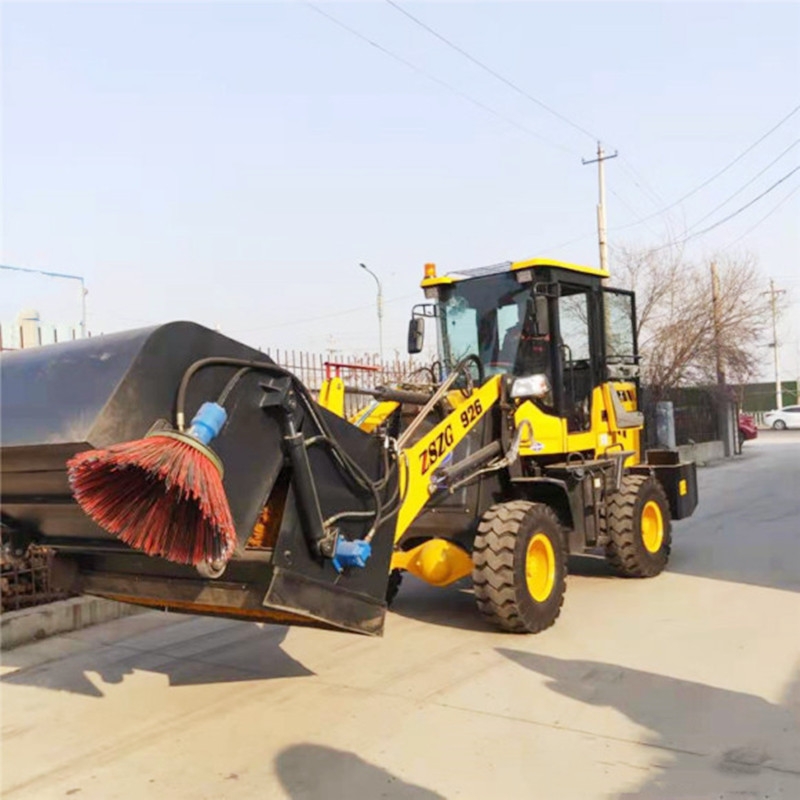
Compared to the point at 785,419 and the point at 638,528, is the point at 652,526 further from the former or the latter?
the point at 785,419

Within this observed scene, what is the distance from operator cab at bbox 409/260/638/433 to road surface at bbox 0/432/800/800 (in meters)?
1.92

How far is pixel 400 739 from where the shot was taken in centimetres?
436

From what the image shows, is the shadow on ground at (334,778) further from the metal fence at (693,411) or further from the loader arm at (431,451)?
the metal fence at (693,411)

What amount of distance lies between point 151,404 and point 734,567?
7.05 meters

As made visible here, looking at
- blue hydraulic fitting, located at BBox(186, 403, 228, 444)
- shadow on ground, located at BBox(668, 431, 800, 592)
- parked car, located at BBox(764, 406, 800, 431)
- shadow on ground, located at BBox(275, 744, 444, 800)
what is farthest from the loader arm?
parked car, located at BBox(764, 406, 800, 431)

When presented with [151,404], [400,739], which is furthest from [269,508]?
[400,739]

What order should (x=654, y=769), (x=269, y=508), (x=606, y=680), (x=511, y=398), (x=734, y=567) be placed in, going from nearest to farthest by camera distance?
(x=654, y=769)
(x=269, y=508)
(x=606, y=680)
(x=511, y=398)
(x=734, y=567)

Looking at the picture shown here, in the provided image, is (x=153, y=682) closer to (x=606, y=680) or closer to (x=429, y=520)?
(x=429, y=520)

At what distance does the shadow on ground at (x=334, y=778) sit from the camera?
3779 millimetres

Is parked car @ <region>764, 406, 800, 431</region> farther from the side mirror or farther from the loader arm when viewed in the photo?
the loader arm

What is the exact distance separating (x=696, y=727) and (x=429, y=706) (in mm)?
1451

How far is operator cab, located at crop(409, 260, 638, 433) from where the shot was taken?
7.25 metres

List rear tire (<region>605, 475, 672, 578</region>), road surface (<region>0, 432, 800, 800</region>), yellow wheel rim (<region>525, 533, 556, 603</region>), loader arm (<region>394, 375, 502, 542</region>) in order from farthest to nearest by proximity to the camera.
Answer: rear tire (<region>605, 475, 672, 578</region>) < yellow wheel rim (<region>525, 533, 556, 603</region>) < loader arm (<region>394, 375, 502, 542</region>) < road surface (<region>0, 432, 800, 800</region>)

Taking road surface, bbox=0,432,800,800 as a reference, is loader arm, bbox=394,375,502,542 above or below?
above
